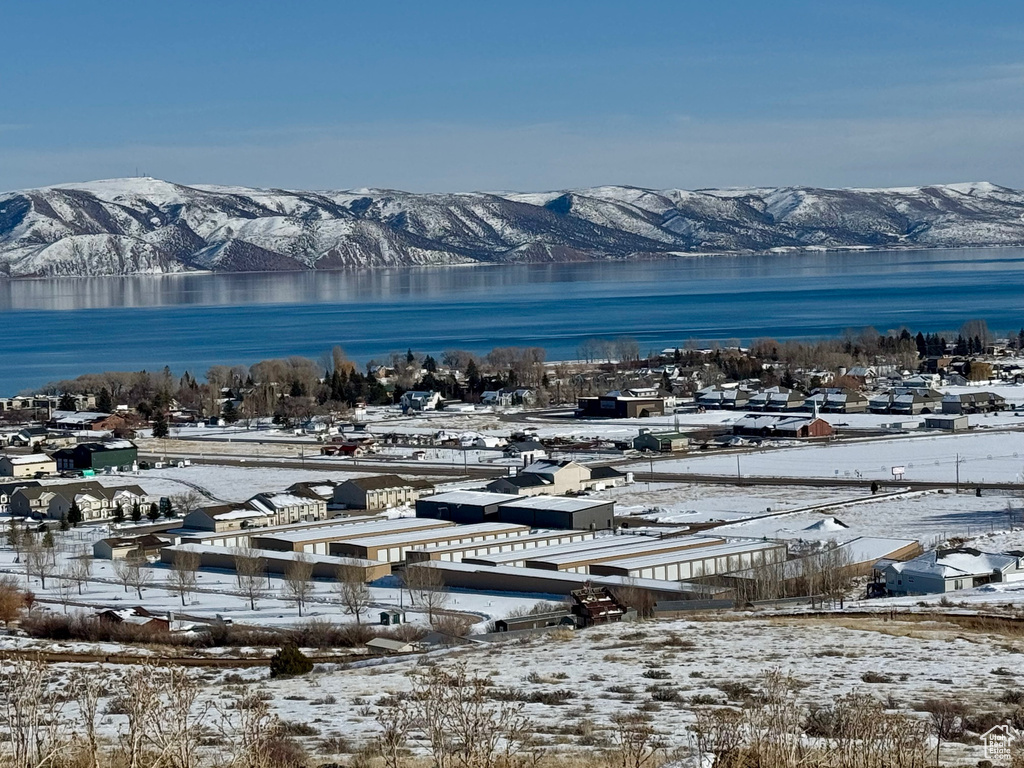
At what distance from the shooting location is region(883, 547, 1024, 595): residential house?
13.7 m

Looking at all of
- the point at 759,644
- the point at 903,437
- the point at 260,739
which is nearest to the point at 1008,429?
the point at 903,437

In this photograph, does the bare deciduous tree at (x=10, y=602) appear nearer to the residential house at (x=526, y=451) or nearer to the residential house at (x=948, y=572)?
the residential house at (x=948, y=572)

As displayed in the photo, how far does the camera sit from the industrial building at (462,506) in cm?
1903

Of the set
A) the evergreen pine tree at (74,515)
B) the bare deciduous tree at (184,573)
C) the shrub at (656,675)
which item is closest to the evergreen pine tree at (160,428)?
the evergreen pine tree at (74,515)

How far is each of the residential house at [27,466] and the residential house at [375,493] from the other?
23.4 feet

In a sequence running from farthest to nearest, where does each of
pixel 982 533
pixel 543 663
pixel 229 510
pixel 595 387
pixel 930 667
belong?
pixel 595 387 < pixel 229 510 < pixel 982 533 < pixel 543 663 < pixel 930 667

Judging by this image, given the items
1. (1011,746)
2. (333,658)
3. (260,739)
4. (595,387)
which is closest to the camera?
(260,739)

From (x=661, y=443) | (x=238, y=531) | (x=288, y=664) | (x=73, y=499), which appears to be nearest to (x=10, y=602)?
(x=288, y=664)

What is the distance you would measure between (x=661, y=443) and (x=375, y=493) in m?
7.57

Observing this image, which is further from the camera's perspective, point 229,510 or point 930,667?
point 229,510

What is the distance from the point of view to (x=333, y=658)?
1052 cm

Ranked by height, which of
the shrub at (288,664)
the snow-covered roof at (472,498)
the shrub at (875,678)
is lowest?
the snow-covered roof at (472,498)

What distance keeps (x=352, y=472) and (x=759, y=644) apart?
15337 millimetres

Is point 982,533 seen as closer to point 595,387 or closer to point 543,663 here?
point 543,663
